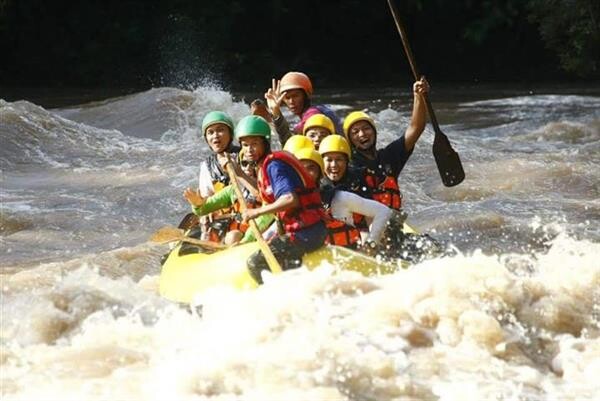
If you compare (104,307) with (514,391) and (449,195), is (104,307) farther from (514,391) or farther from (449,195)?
(449,195)

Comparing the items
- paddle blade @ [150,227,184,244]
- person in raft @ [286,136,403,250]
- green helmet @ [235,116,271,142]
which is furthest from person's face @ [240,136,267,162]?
paddle blade @ [150,227,184,244]

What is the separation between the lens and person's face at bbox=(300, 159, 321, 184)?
6.12 metres

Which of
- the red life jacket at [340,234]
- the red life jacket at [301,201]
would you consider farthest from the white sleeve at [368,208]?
the red life jacket at [301,201]

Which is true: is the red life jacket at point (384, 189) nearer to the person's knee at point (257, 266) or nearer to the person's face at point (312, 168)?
the person's face at point (312, 168)

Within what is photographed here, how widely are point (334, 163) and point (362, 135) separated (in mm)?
508

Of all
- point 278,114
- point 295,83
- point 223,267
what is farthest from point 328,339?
point 295,83

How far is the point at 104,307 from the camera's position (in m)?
6.03

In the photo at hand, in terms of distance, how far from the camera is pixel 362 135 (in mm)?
6926

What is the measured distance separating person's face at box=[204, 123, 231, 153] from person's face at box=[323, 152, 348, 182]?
751 millimetres

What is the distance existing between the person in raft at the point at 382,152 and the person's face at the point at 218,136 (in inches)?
27.2

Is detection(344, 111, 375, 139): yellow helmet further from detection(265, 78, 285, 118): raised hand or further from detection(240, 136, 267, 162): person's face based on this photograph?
detection(240, 136, 267, 162): person's face

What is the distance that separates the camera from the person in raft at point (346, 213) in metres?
6.17

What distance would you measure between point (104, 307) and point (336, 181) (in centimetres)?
144

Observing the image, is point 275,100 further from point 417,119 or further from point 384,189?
point 384,189
